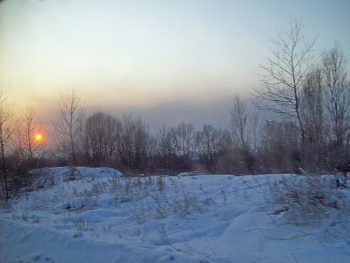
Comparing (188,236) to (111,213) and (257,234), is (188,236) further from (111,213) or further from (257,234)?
(111,213)

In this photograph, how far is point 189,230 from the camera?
4867 mm

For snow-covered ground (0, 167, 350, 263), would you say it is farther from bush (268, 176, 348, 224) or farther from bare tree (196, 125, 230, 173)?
bare tree (196, 125, 230, 173)

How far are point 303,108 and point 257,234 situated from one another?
708 centimetres

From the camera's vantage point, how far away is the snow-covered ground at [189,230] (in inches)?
137

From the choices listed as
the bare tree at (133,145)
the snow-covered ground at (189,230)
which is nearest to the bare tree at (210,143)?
the bare tree at (133,145)

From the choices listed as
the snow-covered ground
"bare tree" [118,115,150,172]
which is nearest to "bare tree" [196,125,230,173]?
"bare tree" [118,115,150,172]

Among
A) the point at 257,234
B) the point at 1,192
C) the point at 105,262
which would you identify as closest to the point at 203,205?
the point at 257,234

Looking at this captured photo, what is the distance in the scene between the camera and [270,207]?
5031mm

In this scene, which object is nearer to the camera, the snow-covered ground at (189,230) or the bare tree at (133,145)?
the snow-covered ground at (189,230)

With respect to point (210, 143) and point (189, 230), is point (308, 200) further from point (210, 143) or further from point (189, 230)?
point (210, 143)

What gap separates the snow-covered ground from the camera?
3.47 meters

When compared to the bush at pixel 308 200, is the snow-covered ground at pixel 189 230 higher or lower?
lower

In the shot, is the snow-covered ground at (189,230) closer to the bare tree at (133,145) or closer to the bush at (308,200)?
the bush at (308,200)

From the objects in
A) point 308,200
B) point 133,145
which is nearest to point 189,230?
point 308,200
